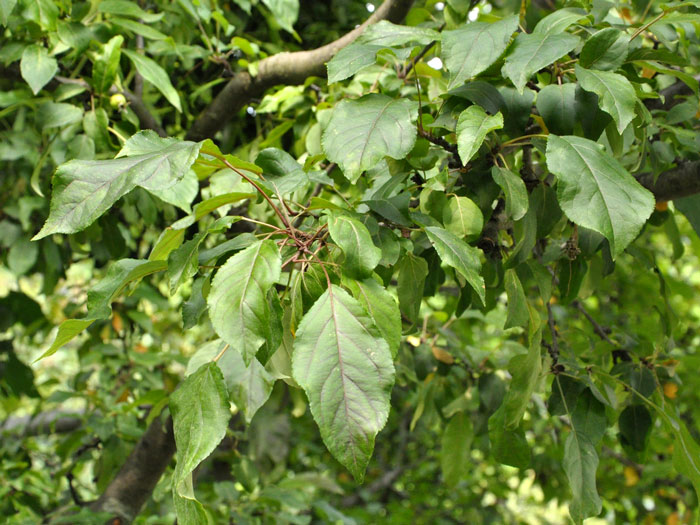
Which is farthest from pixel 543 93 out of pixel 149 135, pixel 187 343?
pixel 187 343

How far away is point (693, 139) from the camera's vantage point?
3.02 ft

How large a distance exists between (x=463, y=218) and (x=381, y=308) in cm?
18

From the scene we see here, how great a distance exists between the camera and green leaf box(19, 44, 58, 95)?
112cm

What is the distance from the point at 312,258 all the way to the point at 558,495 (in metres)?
2.00

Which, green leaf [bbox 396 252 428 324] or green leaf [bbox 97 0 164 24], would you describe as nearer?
green leaf [bbox 396 252 428 324]

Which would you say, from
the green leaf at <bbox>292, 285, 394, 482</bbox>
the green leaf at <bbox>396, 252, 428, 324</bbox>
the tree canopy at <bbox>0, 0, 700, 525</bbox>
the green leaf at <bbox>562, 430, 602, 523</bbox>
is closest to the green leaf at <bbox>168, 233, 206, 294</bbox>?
the tree canopy at <bbox>0, 0, 700, 525</bbox>

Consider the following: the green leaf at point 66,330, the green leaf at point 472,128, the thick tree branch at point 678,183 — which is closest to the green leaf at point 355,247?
the green leaf at point 472,128

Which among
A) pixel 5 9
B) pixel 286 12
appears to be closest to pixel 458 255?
pixel 5 9

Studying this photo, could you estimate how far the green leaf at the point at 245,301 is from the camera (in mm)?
545

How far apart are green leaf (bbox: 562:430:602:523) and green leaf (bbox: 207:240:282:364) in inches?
18.9

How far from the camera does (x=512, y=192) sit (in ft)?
2.34

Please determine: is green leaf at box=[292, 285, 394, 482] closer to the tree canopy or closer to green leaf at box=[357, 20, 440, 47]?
the tree canopy

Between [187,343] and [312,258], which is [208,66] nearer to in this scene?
[312,258]

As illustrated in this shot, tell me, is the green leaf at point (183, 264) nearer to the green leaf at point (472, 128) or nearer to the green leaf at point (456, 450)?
the green leaf at point (472, 128)
